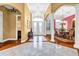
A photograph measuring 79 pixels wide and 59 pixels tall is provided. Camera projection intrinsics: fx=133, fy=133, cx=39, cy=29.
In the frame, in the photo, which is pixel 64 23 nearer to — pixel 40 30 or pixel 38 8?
pixel 40 30

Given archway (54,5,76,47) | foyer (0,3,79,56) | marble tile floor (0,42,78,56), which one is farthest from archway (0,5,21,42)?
archway (54,5,76,47)

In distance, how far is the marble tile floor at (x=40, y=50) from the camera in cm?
273

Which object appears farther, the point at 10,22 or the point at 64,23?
the point at 10,22

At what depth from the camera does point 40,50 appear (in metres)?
2.79

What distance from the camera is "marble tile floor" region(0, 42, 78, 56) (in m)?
2.73

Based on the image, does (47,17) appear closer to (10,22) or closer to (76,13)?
(76,13)

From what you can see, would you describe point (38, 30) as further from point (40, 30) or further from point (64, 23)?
point (64, 23)

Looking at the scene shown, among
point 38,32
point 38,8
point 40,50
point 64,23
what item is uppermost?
point 38,8

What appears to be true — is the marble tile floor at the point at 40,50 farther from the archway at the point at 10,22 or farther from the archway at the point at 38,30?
the archway at the point at 10,22

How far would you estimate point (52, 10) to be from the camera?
2.86 m

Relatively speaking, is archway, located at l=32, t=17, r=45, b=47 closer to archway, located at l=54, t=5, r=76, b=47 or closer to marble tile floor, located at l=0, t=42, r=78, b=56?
marble tile floor, located at l=0, t=42, r=78, b=56

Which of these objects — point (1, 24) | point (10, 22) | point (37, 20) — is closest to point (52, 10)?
point (37, 20)

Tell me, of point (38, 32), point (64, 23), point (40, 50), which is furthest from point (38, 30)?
point (64, 23)

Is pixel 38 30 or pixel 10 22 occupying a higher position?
pixel 10 22
